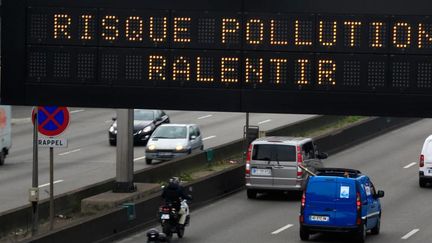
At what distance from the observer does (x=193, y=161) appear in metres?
42.2

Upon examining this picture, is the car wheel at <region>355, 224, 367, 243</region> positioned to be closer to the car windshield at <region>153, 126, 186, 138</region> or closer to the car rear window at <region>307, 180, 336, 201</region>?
the car rear window at <region>307, 180, 336, 201</region>

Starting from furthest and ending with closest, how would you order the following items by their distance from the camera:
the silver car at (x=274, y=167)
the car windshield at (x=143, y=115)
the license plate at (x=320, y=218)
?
the car windshield at (x=143, y=115)
the silver car at (x=274, y=167)
the license plate at (x=320, y=218)

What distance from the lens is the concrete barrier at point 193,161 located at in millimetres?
29875

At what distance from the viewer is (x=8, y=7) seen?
2311 centimetres

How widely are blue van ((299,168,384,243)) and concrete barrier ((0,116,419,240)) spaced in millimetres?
6095

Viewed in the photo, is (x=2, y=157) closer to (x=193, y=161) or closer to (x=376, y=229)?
(x=193, y=161)

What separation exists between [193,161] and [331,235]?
10289 mm

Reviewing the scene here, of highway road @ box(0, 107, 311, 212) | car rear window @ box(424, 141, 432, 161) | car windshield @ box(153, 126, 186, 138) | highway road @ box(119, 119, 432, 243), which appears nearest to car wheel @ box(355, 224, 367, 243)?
highway road @ box(119, 119, 432, 243)

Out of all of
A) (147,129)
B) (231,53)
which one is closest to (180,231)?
(231,53)

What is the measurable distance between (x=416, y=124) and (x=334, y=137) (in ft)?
32.5

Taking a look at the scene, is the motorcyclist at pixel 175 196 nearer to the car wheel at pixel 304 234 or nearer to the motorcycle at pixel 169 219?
the motorcycle at pixel 169 219

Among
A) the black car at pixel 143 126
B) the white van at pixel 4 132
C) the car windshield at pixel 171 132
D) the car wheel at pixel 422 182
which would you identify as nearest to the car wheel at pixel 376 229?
the car wheel at pixel 422 182

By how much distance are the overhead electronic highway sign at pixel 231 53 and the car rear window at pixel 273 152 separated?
15.5 m

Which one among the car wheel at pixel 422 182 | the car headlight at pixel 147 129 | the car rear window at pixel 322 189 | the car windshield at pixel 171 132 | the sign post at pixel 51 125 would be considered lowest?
the car wheel at pixel 422 182
